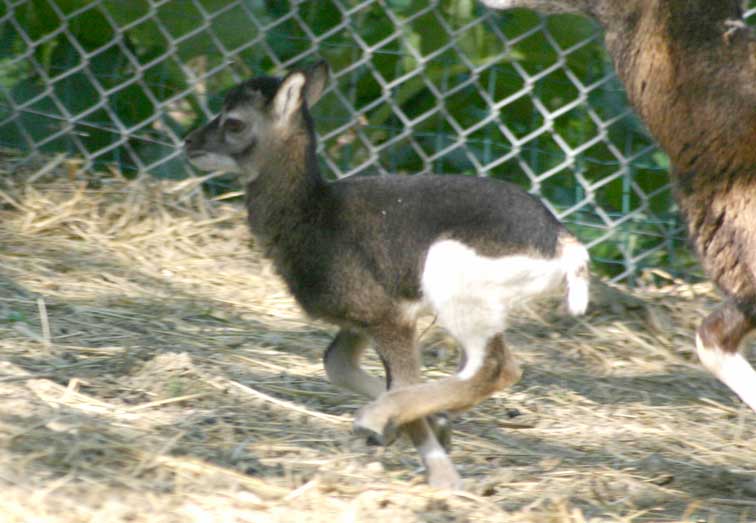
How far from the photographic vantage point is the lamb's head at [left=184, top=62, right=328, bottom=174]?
444 centimetres

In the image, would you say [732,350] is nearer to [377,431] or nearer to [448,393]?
[448,393]

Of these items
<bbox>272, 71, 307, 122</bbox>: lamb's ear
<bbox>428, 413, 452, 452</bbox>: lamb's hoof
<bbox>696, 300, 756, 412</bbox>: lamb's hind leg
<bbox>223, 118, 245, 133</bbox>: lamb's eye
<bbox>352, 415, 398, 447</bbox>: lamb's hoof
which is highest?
<bbox>272, 71, 307, 122</bbox>: lamb's ear

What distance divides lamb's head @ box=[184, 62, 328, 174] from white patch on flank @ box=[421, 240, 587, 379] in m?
0.79

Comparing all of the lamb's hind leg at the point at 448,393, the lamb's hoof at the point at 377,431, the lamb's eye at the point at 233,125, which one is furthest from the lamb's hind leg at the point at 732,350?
the lamb's eye at the point at 233,125

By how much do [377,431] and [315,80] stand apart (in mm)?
1439

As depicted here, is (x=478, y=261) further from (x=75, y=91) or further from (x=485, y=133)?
(x=75, y=91)

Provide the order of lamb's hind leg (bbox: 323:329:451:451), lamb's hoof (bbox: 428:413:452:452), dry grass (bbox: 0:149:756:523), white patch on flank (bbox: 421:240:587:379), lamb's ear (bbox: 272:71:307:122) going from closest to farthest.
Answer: dry grass (bbox: 0:149:756:523) → white patch on flank (bbox: 421:240:587:379) → lamb's hoof (bbox: 428:413:452:452) → lamb's hind leg (bbox: 323:329:451:451) → lamb's ear (bbox: 272:71:307:122)

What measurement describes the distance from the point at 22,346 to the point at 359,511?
170cm

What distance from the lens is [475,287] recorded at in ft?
12.8

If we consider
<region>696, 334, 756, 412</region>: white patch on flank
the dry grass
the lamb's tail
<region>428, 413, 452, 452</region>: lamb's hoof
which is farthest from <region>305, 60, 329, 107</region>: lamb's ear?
<region>696, 334, 756, 412</region>: white patch on flank

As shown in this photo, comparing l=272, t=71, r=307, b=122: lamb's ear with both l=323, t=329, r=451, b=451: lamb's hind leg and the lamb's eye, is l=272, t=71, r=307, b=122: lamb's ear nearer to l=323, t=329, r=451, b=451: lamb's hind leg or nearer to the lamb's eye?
the lamb's eye

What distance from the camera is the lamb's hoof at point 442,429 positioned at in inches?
159

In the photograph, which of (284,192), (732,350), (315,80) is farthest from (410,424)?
(315,80)

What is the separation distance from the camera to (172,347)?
4.83m
